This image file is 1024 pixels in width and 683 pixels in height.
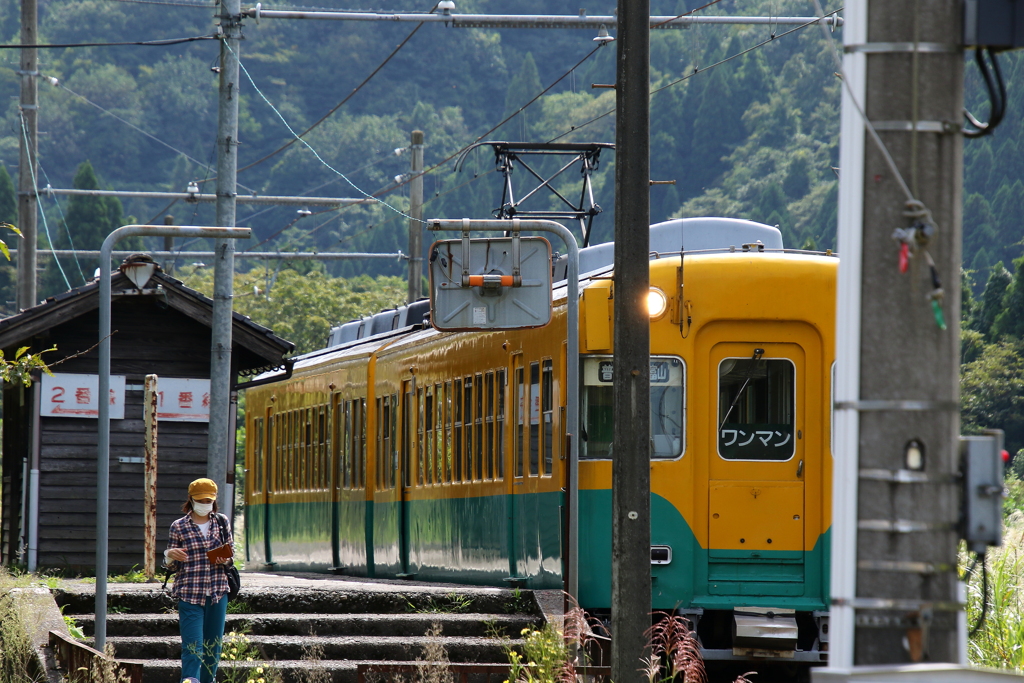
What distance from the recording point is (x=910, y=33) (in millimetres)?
4004

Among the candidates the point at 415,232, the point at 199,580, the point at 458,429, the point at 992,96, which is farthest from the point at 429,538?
the point at 992,96

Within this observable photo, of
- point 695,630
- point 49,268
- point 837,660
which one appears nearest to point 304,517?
point 695,630

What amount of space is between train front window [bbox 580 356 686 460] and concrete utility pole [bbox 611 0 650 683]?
149 centimetres

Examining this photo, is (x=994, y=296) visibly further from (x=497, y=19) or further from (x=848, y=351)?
(x=848, y=351)

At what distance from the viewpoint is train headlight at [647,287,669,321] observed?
1023cm

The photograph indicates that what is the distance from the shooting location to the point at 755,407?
1029 cm

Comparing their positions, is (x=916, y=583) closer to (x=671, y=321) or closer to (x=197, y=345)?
(x=671, y=321)

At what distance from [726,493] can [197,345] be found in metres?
8.40

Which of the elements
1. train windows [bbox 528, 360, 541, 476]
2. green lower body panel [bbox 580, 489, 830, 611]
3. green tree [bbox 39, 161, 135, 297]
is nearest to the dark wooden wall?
train windows [bbox 528, 360, 541, 476]

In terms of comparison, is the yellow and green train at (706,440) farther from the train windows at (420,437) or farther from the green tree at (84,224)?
the green tree at (84,224)

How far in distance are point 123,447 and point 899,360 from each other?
13.7 metres

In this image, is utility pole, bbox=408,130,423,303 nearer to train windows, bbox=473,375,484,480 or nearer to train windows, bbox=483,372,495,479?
train windows, bbox=473,375,484,480

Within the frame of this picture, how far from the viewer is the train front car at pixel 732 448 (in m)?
9.98

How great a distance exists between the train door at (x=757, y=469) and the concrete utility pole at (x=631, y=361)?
176cm
